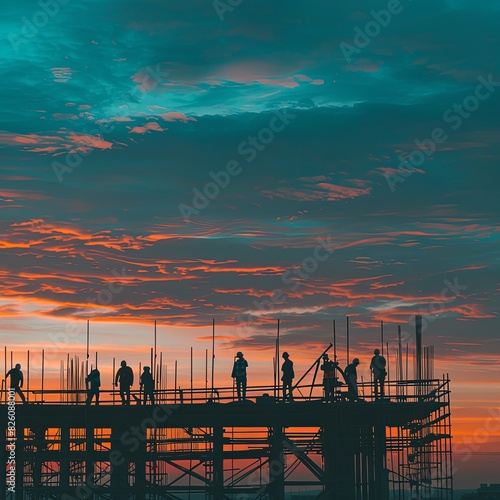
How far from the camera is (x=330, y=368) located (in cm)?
3559

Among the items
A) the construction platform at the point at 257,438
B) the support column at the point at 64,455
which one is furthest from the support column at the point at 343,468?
the support column at the point at 64,455

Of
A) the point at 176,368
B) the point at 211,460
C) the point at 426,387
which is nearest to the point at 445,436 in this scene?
the point at 426,387

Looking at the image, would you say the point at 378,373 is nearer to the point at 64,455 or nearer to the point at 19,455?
the point at 19,455

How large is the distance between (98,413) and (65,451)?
7.85 metres

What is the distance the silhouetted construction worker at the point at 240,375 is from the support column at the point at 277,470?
231 centimetres

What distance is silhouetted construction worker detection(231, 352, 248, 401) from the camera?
120 feet

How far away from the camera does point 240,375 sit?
3656cm

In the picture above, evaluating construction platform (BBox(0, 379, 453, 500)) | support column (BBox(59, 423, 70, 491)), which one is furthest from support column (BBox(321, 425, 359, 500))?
support column (BBox(59, 423, 70, 491))

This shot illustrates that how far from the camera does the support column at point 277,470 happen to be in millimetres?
36750

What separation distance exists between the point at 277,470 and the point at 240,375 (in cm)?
391

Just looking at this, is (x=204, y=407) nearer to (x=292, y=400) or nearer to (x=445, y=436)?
(x=292, y=400)

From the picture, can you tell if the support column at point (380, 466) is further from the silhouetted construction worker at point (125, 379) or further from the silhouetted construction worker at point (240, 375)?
the silhouetted construction worker at point (125, 379)

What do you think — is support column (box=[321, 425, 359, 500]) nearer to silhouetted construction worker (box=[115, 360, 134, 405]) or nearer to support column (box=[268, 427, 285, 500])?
support column (box=[268, 427, 285, 500])

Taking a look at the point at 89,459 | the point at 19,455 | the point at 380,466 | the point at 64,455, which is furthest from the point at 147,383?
the point at 380,466
